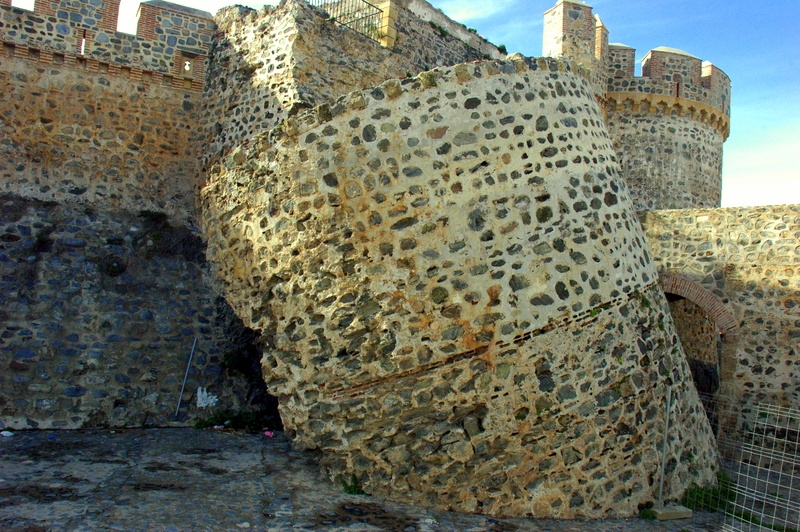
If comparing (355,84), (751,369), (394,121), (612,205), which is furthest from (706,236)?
(394,121)

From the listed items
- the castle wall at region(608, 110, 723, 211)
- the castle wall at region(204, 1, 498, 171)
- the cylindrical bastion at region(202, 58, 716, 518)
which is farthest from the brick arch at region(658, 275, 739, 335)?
the castle wall at region(608, 110, 723, 211)

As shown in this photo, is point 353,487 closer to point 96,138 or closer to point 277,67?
point 277,67

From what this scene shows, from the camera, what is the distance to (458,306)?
5246 millimetres

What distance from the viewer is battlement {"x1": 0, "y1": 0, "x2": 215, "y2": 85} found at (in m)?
9.24

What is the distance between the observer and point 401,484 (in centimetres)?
531

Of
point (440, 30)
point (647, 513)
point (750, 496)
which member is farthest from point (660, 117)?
point (647, 513)

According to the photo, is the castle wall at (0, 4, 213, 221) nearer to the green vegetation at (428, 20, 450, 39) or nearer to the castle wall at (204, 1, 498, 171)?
the castle wall at (204, 1, 498, 171)

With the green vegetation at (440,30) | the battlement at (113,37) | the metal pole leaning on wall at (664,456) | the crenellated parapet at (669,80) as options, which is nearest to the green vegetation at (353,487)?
the metal pole leaning on wall at (664,456)

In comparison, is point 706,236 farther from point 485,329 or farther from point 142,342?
point 142,342

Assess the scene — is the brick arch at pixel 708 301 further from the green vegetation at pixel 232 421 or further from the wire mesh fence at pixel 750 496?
the green vegetation at pixel 232 421

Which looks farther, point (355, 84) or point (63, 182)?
point (355, 84)

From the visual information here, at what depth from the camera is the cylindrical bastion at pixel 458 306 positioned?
5.22 meters

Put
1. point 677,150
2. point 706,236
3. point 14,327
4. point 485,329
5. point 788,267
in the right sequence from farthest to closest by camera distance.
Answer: point 677,150 < point 706,236 < point 788,267 < point 14,327 < point 485,329

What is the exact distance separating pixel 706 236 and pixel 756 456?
3244 mm
